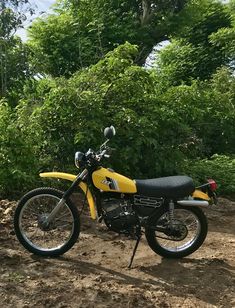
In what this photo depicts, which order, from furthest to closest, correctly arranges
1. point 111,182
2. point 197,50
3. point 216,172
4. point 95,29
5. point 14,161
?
1. point 197,50
2. point 95,29
3. point 216,172
4. point 14,161
5. point 111,182

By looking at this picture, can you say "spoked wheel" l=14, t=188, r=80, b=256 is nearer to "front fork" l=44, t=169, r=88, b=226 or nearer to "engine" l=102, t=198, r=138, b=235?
"front fork" l=44, t=169, r=88, b=226

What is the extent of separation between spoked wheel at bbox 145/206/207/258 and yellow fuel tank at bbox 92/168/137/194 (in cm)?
42

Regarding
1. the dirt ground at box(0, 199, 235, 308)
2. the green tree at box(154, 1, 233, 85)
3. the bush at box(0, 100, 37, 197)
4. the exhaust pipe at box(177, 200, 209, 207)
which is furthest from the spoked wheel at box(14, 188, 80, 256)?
the green tree at box(154, 1, 233, 85)

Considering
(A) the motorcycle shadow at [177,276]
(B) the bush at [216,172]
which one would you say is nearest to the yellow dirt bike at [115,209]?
(A) the motorcycle shadow at [177,276]

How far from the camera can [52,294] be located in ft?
12.2

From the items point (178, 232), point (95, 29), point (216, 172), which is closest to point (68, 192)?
point (178, 232)

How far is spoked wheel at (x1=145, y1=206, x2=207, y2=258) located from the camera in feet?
15.0

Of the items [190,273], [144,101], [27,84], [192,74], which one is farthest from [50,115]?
[192,74]

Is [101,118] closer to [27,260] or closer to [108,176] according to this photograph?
[108,176]

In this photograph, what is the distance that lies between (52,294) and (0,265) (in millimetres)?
790

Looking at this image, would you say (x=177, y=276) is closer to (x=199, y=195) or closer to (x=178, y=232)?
(x=178, y=232)

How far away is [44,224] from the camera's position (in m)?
4.61

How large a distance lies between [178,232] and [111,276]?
847 millimetres

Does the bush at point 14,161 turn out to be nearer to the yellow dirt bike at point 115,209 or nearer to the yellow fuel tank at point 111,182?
the yellow dirt bike at point 115,209
